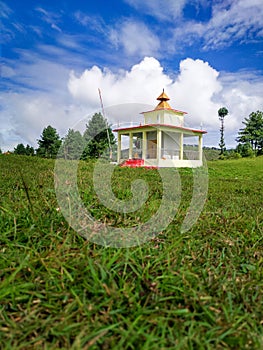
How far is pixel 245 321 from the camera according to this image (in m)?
1.12

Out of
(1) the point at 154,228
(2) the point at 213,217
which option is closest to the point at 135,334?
(1) the point at 154,228

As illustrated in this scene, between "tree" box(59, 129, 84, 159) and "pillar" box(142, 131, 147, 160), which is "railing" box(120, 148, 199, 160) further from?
"tree" box(59, 129, 84, 159)

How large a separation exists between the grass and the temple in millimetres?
9394

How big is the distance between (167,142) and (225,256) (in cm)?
1170

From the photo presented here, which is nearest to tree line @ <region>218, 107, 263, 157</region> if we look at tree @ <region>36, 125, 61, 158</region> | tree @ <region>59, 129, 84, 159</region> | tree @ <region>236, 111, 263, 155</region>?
tree @ <region>236, 111, 263, 155</region>

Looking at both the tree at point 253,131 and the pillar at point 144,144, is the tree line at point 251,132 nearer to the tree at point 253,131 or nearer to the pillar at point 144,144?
the tree at point 253,131

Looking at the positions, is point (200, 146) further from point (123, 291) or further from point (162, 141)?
point (123, 291)

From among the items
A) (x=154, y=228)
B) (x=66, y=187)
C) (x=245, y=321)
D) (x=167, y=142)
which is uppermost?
(x=167, y=142)

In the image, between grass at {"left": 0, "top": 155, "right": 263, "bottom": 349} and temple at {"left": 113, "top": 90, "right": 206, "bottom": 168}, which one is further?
temple at {"left": 113, "top": 90, "right": 206, "bottom": 168}

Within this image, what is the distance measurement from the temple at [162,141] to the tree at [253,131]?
2131 centimetres

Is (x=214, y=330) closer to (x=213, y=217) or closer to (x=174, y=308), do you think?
(x=174, y=308)

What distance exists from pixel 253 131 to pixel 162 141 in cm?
2382

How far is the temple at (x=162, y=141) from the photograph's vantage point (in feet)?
37.3

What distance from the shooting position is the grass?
98cm
